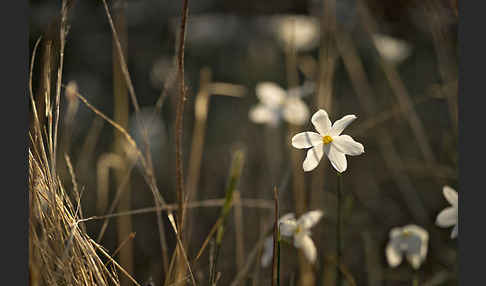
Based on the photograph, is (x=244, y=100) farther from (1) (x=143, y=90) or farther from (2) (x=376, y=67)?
(2) (x=376, y=67)

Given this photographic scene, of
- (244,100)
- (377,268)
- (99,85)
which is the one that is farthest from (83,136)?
(377,268)

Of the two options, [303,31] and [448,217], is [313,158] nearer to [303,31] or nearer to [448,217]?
[448,217]

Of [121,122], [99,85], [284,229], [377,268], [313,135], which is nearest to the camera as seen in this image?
[313,135]

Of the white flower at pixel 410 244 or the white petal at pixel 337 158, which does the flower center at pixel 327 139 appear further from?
the white flower at pixel 410 244

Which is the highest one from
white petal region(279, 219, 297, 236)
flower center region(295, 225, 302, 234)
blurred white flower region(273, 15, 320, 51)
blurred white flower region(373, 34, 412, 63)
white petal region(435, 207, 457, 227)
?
blurred white flower region(273, 15, 320, 51)

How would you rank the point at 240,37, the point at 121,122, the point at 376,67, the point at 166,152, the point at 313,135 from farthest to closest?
the point at 240,37, the point at 376,67, the point at 166,152, the point at 121,122, the point at 313,135

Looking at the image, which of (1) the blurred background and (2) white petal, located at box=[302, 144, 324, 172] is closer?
(2) white petal, located at box=[302, 144, 324, 172]

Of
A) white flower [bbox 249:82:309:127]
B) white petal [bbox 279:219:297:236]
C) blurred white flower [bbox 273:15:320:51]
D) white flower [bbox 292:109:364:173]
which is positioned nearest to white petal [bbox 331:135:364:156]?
white flower [bbox 292:109:364:173]

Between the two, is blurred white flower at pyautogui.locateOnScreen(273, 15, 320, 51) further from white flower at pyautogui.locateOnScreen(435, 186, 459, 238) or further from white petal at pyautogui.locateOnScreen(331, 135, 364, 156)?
white petal at pyautogui.locateOnScreen(331, 135, 364, 156)
